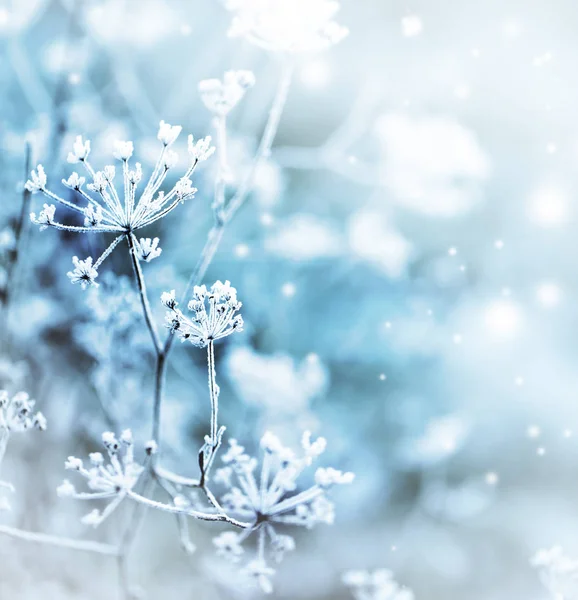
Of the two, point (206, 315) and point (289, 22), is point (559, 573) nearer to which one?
point (206, 315)

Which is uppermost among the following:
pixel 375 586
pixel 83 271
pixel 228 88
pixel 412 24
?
pixel 412 24

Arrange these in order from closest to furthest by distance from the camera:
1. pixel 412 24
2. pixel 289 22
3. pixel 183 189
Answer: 1. pixel 183 189
2. pixel 289 22
3. pixel 412 24

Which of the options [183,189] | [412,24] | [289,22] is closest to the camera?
[183,189]

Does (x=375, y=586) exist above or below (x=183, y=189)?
below

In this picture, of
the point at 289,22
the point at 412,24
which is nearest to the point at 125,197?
the point at 289,22

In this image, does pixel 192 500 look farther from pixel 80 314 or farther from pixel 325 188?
A: pixel 325 188

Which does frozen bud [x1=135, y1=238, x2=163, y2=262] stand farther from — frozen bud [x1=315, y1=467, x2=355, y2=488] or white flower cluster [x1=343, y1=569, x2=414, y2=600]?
white flower cluster [x1=343, y1=569, x2=414, y2=600]

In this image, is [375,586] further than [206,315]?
Yes

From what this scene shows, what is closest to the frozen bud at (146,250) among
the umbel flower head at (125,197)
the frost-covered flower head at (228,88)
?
the umbel flower head at (125,197)
